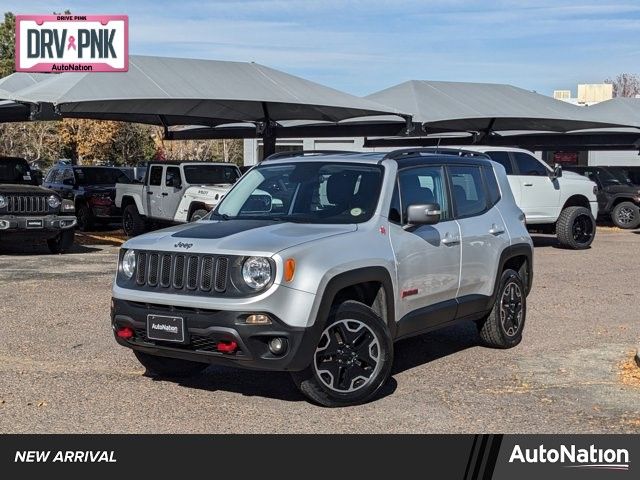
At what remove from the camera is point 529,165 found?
18.2 metres

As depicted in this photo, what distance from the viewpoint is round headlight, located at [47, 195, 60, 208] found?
52.9 feet

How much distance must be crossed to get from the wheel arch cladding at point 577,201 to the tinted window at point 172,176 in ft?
26.8

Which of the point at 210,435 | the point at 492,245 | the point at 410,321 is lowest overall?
the point at 210,435

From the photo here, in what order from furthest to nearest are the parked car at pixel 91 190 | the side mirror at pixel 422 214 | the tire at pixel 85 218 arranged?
the tire at pixel 85 218 → the parked car at pixel 91 190 → the side mirror at pixel 422 214

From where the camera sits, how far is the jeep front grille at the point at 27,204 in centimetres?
1560

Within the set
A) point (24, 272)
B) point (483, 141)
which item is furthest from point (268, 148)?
point (24, 272)

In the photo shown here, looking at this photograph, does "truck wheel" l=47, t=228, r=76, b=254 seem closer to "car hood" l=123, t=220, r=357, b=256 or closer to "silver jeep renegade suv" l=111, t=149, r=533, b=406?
"silver jeep renegade suv" l=111, t=149, r=533, b=406

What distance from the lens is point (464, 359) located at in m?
8.11

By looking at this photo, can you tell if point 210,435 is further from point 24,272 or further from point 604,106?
point 604,106

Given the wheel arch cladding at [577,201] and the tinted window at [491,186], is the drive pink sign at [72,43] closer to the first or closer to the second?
the wheel arch cladding at [577,201]

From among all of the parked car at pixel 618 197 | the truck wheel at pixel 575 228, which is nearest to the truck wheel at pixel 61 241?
the truck wheel at pixel 575 228

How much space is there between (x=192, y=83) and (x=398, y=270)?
45.2 ft

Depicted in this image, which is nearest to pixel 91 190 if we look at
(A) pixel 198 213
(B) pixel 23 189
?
(A) pixel 198 213

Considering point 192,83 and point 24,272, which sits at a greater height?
point 192,83
